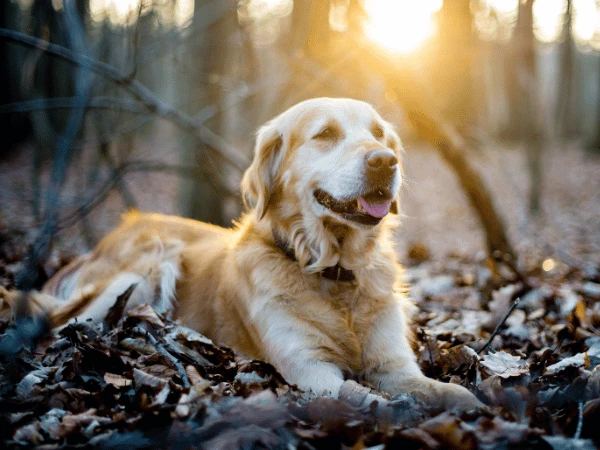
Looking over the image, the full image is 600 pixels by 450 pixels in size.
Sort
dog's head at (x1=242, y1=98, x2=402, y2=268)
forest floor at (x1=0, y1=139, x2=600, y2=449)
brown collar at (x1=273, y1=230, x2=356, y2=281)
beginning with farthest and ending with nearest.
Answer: brown collar at (x1=273, y1=230, x2=356, y2=281) → dog's head at (x1=242, y1=98, x2=402, y2=268) → forest floor at (x1=0, y1=139, x2=600, y2=449)

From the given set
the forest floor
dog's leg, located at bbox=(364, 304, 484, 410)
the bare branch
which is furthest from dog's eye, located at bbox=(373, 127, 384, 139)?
the bare branch

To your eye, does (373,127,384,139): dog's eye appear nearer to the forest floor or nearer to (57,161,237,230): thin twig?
the forest floor

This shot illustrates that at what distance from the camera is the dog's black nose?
9.06 feet

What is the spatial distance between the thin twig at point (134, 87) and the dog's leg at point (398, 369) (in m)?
A: 2.37

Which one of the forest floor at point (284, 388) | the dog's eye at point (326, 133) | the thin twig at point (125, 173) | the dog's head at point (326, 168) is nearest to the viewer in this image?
the forest floor at point (284, 388)

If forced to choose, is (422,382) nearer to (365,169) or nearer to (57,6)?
(365,169)

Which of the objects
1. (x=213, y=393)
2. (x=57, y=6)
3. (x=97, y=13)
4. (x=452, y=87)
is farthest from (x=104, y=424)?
(x=452, y=87)

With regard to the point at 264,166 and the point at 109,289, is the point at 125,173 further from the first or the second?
the point at 264,166

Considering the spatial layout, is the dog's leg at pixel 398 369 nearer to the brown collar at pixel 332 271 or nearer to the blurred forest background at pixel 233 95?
the brown collar at pixel 332 271

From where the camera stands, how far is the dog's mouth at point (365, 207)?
2.83m

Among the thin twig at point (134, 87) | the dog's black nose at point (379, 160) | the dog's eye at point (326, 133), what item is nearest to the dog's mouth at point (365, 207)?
the dog's black nose at point (379, 160)

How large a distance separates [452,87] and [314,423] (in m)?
17.0

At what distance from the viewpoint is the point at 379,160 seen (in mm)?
2762

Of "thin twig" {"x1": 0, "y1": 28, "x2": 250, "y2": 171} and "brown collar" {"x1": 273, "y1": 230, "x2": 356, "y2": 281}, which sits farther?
"thin twig" {"x1": 0, "y1": 28, "x2": 250, "y2": 171}
